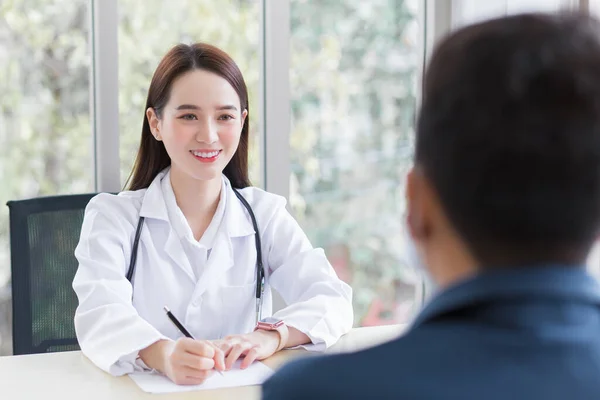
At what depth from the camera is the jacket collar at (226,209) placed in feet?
6.56

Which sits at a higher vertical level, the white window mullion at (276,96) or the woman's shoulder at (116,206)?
the white window mullion at (276,96)

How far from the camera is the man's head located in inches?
21.5

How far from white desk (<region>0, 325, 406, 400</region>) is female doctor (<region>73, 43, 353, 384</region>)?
0.13m

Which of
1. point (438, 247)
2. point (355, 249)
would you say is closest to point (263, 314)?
point (355, 249)

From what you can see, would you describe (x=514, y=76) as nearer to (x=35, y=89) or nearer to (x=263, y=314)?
(x=263, y=314)

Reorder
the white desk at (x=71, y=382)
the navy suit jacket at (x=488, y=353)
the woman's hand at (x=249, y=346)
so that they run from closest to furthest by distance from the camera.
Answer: the navy suit jacket at (x=488, y=353), the white desk at (x=71, y=382), the woman's hand at (x=249, y=346)

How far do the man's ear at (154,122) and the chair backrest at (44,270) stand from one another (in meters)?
0.29

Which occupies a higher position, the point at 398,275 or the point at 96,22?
the point at 96,22

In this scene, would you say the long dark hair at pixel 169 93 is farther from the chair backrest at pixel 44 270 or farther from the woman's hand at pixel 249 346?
the woman's hand at pixel 249 346

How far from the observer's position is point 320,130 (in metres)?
2.74

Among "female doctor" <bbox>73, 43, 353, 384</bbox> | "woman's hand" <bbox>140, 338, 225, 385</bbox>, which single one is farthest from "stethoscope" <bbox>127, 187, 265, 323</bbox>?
"woman's hand" <bbox>140, 338, 225, 385</bbox>

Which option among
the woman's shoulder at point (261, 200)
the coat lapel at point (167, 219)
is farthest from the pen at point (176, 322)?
the woman's shoulder at point (261, 200)

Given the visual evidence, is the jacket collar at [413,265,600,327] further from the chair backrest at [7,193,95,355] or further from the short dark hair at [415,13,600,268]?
the chair backrest at [7,193,95,355]

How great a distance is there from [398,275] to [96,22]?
134 centimetres
